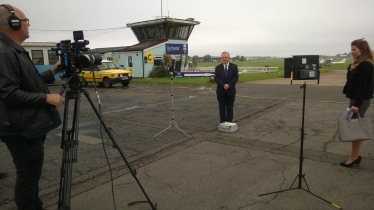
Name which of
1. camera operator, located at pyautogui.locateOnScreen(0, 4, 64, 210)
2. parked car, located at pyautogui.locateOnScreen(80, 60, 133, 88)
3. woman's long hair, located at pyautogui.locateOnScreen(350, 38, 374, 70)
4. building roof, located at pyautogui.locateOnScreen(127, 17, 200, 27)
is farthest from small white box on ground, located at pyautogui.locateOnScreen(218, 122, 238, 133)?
building roof, located at pyautogui.locateOnScreen(127, 17, 200, 27)

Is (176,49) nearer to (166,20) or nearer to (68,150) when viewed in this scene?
(166,20)

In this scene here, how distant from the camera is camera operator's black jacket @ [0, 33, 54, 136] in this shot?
2.39 metres

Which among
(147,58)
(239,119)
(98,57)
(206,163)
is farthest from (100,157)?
(147,58)

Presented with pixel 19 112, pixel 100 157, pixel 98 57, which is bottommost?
pixel 100 157

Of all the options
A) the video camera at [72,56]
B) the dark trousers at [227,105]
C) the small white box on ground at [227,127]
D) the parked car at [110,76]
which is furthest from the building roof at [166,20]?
the video camera at [72,56]

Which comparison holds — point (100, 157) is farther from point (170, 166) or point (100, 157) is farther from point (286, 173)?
point (286, 173)

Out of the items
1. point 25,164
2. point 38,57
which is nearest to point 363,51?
point 25,164

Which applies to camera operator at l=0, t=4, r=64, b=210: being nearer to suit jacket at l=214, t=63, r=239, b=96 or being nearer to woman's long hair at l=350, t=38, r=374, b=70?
woman's long hair at l=350, t=38, r=374, b=70

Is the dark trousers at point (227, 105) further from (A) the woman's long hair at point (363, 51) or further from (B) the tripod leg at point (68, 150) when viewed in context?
(B) the tripod leg at point (68, 150)

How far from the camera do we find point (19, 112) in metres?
2.53

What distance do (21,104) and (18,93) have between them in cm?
12

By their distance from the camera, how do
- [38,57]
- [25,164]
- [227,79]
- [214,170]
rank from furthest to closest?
[38,57]
[227,79]
[214,170]
[25,164]

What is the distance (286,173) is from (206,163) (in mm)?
1384

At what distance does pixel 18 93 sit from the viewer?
2.40m
